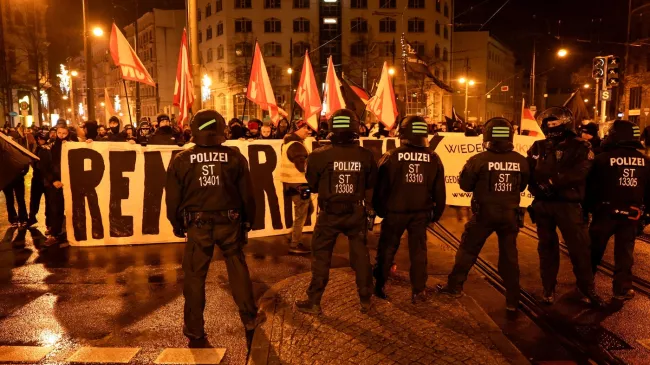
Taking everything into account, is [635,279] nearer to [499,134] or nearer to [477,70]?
[499,134]

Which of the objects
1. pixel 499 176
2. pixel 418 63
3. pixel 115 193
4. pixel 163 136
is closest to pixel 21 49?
pixel 418 63

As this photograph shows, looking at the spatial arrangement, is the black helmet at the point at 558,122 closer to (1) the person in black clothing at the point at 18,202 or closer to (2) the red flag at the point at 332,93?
(2) the red flag at the point at 332,93

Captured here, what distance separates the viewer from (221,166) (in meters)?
4.76

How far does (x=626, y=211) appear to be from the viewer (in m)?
5.88

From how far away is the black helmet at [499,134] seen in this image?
545 cm

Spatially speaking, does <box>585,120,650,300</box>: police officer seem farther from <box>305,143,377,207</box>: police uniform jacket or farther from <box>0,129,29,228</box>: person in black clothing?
<box>0,129,29,228</box>: person in black clothing

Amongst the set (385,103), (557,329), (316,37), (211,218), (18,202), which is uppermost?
(316,37)

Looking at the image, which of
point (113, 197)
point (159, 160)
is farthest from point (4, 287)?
point (159, 160)

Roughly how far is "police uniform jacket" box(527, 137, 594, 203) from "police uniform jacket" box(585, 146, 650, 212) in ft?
1.30

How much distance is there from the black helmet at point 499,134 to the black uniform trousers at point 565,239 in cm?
92

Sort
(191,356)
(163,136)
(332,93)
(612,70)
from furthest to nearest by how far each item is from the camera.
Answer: (612,70) → (332,93) → (163,136) → (191,356)

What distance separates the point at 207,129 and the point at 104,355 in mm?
2097

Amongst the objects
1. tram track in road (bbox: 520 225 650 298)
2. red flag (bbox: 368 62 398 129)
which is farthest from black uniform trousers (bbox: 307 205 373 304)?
red flag (bbox: 368 62 398 129)

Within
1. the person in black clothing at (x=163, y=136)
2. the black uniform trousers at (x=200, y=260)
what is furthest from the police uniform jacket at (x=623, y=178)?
the person in black clothing at (x=163, y=136)
